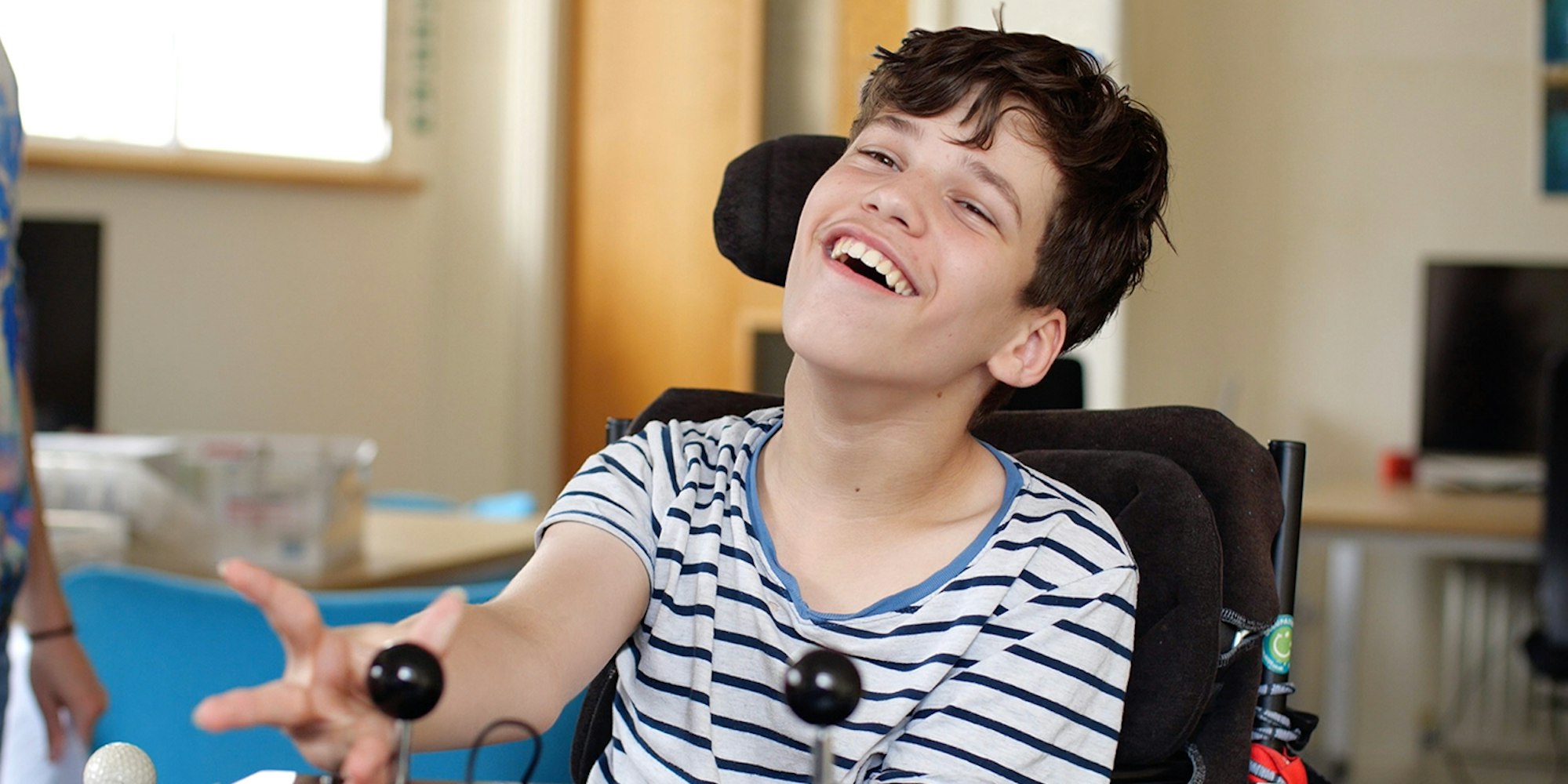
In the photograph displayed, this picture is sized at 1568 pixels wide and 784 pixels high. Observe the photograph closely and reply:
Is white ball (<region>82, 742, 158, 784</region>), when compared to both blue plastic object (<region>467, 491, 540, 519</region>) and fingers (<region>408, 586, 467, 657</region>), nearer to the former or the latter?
fingers (<region>408, 586, 467, 657</region>)

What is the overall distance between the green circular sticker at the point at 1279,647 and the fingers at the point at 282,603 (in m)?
0.84

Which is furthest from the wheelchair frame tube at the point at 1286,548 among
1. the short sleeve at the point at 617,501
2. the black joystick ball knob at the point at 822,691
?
the black joystick ball knob at the point at 822,691

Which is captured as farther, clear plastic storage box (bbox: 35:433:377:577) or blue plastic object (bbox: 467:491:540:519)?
blue plastic object (bbox: 467:491:540:519)

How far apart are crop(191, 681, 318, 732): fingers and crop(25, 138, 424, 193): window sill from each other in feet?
11.8

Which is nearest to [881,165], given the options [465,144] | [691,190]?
[691,190]

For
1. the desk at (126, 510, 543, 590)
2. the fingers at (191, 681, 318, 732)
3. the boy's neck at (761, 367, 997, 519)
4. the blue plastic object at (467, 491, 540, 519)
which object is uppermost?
the boy's neck at (761, 367, 997, 519)

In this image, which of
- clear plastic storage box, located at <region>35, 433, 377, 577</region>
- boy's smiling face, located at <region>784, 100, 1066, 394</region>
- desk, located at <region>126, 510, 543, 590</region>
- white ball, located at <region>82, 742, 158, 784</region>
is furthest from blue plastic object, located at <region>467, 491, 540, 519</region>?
white ball, located at <region>82, 742, 158, 784</region>

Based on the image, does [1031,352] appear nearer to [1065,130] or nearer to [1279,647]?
[1065,130]

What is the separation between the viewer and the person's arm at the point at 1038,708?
0.97m

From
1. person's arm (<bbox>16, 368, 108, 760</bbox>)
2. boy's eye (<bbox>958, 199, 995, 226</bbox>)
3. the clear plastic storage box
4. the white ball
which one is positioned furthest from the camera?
the clear plastic storage box

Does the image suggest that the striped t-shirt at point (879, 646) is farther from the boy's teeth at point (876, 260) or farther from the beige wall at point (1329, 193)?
the beige wall at point (1329, 193)

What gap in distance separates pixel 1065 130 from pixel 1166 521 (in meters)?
0.32

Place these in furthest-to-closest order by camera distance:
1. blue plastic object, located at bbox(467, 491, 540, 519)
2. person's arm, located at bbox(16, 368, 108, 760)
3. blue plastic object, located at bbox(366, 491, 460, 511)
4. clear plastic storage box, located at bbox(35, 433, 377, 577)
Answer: blue plastic object, located at bbox(366, 491, 460, 511)
blue plastic object, located at bbox(467, 491, 540, 519)
clear plastic storage box, located at bbox(35, 433, 377, 577)
person's arm, located at bbox(16, 368, 108, 760)

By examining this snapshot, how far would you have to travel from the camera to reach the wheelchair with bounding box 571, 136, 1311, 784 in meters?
1.12
